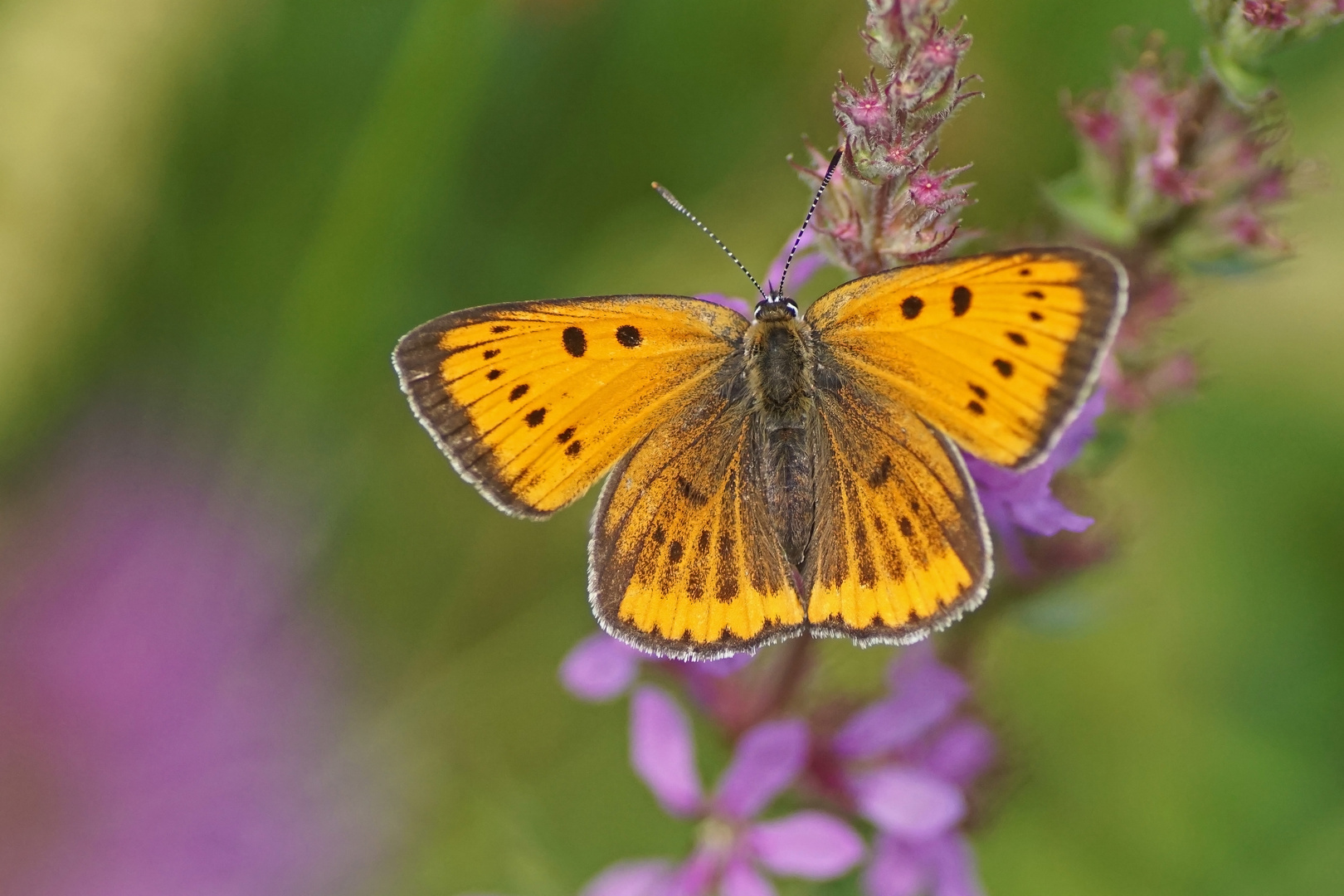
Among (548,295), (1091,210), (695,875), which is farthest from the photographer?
(548,295)

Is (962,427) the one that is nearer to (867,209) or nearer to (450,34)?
(867,209)

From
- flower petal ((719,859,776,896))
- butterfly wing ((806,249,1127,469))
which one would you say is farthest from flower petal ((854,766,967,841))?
butterfly wing ((806,249,1127,469))

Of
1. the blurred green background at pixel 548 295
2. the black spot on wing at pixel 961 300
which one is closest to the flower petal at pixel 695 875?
the blurred green background at pixel 548 295

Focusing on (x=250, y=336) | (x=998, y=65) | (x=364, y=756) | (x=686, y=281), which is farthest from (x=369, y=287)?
(x=998, y=65)

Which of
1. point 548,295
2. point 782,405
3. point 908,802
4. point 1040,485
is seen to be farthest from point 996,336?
point 548,295

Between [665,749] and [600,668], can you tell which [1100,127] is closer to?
[600,668]

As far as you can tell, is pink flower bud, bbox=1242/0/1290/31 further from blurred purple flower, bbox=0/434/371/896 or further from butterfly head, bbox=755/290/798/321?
blurred purple flower, bbox=0/434/371/896

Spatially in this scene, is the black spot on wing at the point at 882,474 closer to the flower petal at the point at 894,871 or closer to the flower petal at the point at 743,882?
the flower petal at the point at 894,871
